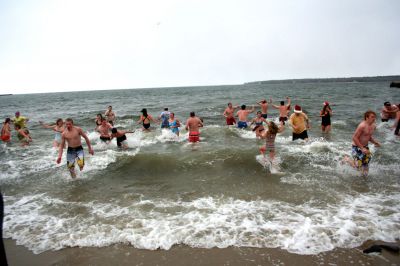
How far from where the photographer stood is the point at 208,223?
462 cm

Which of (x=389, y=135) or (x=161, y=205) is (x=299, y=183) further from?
(x=389, y=135)

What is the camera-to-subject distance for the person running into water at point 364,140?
19.2ft

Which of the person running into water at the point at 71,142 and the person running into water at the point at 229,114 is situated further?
the person running into water at the point at 229,114

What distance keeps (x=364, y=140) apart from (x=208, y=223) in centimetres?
423

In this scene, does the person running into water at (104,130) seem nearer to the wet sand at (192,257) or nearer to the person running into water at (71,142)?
the person running into water at (71,142)

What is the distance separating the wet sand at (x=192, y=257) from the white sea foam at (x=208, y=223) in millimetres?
137

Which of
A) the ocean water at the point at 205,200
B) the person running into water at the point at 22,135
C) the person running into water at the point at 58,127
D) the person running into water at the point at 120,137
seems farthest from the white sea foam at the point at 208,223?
the person running into water at the point at 22,135

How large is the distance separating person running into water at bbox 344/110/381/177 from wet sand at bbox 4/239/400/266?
2814 mm

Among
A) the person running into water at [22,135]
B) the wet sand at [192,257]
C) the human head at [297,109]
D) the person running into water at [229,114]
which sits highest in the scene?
the human head at [297,109]

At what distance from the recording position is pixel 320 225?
4391 mm

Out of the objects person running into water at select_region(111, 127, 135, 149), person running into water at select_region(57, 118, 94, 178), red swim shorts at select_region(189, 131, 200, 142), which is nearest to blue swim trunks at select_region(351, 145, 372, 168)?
red swim shorts at select_region(189, 131, 200, 142)

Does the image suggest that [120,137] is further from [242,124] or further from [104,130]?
[242,124]

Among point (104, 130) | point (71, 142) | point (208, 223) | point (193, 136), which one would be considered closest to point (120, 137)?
point (104, 130)

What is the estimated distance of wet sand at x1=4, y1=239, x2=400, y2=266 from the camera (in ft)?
11.6
